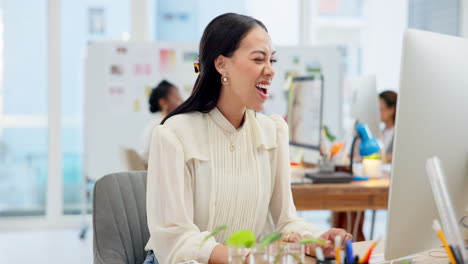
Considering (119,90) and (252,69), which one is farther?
(119,90)

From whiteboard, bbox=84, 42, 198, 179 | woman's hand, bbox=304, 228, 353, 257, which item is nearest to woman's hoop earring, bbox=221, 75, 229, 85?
woman's hand, bbox=304, 228, 353, 257

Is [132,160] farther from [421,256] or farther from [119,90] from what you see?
[421,256]

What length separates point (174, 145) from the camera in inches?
55.9

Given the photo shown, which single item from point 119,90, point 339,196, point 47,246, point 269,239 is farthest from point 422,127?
point 47,246

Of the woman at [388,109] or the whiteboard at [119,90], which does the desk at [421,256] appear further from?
the whiteboard at [119,90]

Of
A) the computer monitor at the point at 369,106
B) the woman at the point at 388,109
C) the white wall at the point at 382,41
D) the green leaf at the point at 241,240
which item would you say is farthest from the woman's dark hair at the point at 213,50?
the white wall at the point at 382,41

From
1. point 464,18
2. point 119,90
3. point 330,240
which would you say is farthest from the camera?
point 464,18

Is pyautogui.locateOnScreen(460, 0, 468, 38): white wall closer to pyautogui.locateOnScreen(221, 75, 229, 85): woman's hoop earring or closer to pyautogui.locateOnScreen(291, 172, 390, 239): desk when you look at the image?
pyautogui.locateOnScreen(291, 172, 390, 239): desk

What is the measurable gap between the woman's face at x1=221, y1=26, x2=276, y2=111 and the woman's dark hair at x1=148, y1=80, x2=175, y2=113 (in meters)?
2.79

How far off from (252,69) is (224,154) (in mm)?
244

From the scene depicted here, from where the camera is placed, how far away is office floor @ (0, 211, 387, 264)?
389 centimetres

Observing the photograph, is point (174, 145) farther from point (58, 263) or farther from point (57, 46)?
point (57, 46)

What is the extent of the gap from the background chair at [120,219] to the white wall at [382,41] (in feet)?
13.6

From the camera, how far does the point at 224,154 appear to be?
1.50m
